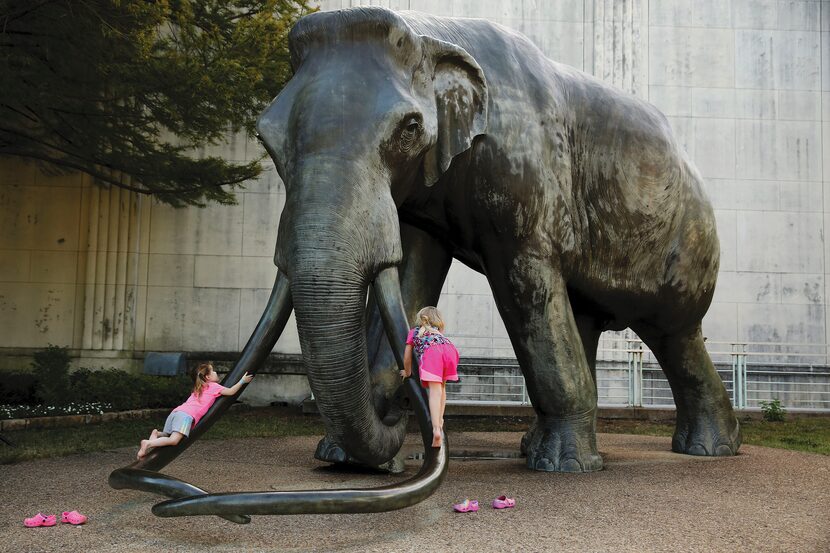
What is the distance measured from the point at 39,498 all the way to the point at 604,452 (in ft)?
14.6

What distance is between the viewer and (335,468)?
5578 mm

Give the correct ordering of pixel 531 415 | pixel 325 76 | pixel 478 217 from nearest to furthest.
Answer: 1. pixel 325 76
2. pixel 478 217
3. pixel 531 415

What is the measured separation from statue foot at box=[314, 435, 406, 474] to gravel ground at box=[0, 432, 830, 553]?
0.09m

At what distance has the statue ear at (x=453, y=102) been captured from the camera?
4855mm

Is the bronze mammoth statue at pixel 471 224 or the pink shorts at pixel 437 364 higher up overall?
the bronze mammoth statue at pixel 471 224

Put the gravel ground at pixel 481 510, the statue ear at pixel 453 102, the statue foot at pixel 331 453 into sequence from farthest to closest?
the statue foot at pixel 331 453
the statue ear at pixel 453 102
the gravel ground at pixel 481 510

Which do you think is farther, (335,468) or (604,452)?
(604,452)

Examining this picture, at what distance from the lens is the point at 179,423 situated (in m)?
4.04

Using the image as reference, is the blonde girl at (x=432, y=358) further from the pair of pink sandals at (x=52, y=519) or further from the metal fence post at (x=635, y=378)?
the metal fence post at (x=635, y=378)

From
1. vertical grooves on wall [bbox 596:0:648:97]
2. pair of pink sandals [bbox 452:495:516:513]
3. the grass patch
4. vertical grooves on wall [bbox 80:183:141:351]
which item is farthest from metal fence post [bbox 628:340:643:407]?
pair of pink sandals [bbox 452:495:516:513]

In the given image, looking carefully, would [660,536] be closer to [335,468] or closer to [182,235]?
[335,468]

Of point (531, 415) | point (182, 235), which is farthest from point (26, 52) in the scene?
point (531, 415)

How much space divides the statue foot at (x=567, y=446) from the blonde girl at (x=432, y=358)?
157 centimetres

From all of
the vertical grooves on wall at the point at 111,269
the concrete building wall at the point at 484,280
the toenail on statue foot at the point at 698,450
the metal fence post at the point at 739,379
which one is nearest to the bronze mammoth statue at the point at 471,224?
the toenail on statue foot at the point at 698,450
